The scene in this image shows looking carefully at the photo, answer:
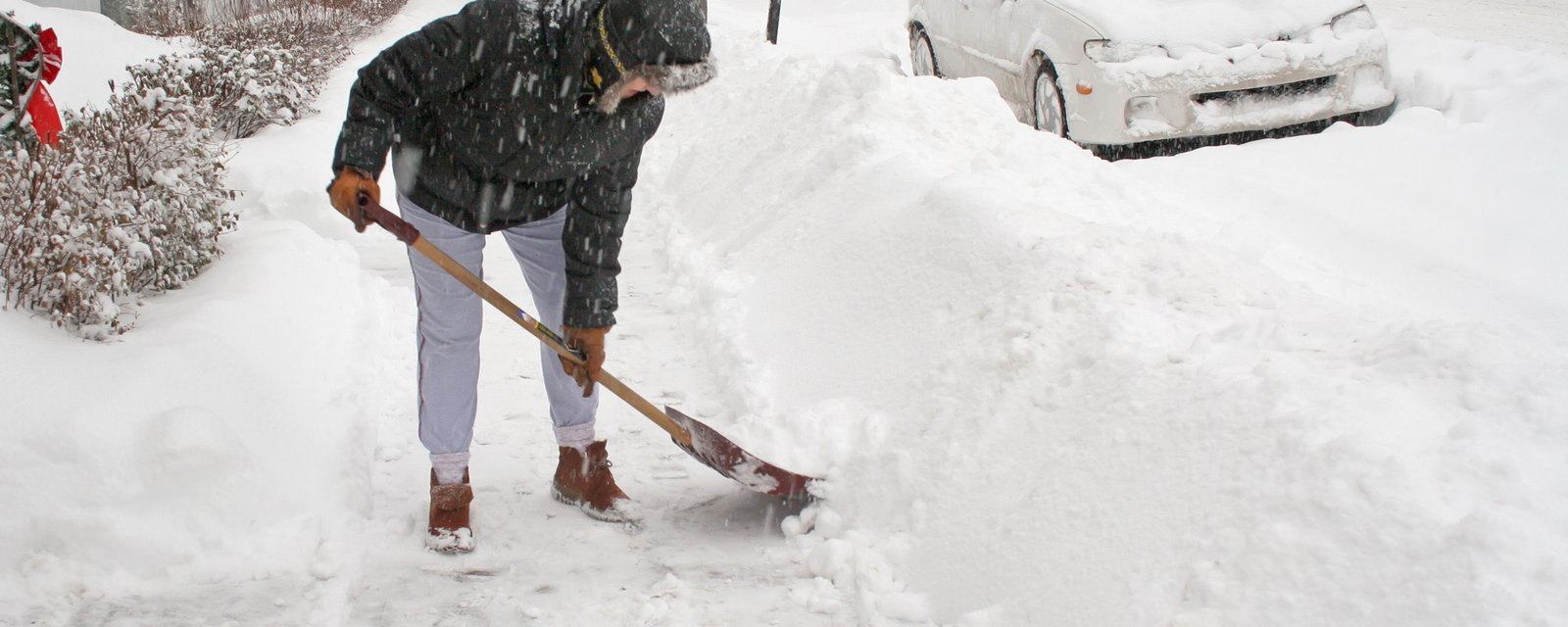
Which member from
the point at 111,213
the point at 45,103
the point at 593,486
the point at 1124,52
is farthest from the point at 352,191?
the point at 1124,52

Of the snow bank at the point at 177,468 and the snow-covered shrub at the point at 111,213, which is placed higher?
the snow-covered shrub at the point at 111,213

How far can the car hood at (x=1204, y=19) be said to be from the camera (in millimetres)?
5938

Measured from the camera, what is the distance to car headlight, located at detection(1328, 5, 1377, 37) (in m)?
6.04

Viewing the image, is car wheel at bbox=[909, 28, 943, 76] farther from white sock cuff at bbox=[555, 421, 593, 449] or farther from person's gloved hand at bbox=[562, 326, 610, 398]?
person's gloved hand at bbox=[562, 326, 610, 398]

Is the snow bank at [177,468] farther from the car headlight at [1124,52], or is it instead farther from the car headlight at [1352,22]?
the car headlight at [1352,22]

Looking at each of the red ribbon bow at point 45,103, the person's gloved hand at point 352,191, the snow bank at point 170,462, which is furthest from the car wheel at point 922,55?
the person's gloved hand at point 352,191

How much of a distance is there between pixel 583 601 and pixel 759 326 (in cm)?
173

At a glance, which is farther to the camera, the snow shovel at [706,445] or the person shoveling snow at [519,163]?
the snow shovel at [706,445]

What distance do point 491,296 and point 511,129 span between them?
413mm

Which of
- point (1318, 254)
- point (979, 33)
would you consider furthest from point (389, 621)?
point (979, 33)

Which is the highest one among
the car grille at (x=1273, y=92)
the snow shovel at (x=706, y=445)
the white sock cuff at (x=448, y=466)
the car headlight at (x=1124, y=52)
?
the car headlight at (x=1124, y=52)

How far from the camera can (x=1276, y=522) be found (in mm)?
2166

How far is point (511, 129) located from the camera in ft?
8.38

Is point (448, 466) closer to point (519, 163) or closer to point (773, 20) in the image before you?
point (519, 163)
